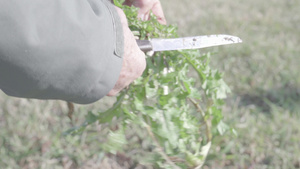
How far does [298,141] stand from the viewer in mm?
2752

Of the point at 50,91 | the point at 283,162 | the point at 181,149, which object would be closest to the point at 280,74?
the point at 283,162

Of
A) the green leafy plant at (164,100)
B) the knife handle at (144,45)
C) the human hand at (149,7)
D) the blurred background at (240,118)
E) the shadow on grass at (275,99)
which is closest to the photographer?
the knife handle at (144,45)

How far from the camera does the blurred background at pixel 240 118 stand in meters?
2.60

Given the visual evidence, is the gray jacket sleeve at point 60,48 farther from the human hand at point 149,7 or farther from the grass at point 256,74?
the grass at point 256,74

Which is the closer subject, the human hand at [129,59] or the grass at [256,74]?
the human hand at [129,59]

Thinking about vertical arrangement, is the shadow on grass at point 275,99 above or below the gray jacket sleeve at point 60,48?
below

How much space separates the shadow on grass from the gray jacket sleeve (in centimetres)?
203

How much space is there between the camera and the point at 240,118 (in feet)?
9.86

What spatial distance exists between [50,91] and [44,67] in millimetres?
144

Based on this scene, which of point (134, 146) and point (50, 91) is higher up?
point (50, 91)

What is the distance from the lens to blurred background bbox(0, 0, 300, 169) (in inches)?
102

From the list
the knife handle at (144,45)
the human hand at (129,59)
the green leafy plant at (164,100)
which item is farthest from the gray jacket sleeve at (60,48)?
the green leafy plant at (164,100)

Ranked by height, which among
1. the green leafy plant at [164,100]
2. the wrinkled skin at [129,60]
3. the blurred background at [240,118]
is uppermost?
the wrinkled skin at [129,60]

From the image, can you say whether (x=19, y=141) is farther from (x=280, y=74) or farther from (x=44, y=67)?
(x=280, y=74)
